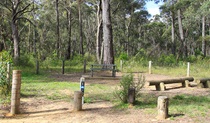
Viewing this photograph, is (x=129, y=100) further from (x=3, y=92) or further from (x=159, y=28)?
(x=159, y=28)

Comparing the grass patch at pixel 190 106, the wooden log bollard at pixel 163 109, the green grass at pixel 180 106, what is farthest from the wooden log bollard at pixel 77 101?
the grass patch at pixel 190 106

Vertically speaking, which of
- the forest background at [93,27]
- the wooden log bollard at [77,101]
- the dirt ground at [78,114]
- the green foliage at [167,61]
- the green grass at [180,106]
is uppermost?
the forest background at [93,27]

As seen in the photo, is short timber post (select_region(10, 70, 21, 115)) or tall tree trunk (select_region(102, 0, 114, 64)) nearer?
short timber post (select_region(10, 70, 21, 115))

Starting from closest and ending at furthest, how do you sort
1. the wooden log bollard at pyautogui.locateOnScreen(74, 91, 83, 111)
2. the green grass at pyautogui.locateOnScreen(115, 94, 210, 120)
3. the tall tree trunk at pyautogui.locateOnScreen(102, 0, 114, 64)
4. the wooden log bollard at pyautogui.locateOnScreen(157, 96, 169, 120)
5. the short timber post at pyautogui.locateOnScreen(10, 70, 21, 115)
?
1. the wooden log bollard at pyautogui.locateOnScreen(157, 96, 169, 120)
2. the green grass at pyautogui.locateOnScreen(115, 94, 210, 120)
3. the short timber post at pyautogui.locateOnScreen(10, 70, 21, 115)
4. the wooden log bollard at pyautogui.locateOnScreen(74, 91, 83, 111)
5. the tall tree trunk at pyautogui.locateOnScreen(102, 0, 114, 64)

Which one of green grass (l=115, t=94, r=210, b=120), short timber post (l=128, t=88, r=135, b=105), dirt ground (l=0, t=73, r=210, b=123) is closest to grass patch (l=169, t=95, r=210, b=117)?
green grass (l=115, t=94, r=210, b=120)

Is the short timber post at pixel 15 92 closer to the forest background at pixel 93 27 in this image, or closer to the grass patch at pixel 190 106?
the grass patch at pixel 190 106

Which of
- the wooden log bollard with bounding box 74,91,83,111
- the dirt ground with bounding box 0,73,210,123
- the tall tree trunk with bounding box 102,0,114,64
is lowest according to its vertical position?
the dirt ground with bounding box 0,73,210,123

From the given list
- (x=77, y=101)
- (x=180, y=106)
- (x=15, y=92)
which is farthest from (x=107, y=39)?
(x=15, y=92)

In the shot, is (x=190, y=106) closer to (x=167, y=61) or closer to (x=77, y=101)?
(x=77, y=101)

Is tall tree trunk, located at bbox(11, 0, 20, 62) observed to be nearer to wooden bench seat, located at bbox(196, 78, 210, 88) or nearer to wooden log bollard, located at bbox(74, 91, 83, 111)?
wooden bench seat, located at bbox(196, 78, 210, 88)

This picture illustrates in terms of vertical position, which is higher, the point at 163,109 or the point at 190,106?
the point at 163,109

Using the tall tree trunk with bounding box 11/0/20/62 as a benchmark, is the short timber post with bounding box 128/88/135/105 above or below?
below

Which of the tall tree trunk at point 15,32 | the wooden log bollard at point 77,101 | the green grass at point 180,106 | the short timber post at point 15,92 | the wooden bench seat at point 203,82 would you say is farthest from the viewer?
the tall tree trunk at point 15,32

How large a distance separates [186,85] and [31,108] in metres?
7.30
